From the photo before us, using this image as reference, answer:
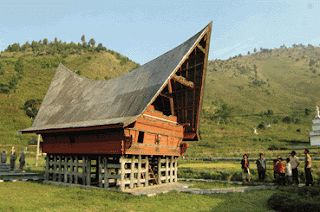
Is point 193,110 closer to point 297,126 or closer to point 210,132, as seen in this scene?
point 210,132

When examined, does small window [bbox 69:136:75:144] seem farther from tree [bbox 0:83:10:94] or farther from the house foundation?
tree [bbox 0:83:10:94]

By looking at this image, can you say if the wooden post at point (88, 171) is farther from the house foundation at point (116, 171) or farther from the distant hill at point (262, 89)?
the distant hill at point (262, 89)

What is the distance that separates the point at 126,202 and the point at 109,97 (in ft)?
28.5

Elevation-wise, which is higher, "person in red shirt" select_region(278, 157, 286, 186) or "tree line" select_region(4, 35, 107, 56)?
"tree line" select_region(4, 35, 107, 56)

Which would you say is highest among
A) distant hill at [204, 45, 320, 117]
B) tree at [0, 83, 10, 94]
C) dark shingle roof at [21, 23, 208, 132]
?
distant hill at [204, 45, 320, 117]

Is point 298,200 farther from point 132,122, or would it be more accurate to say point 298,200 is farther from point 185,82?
point 185,82

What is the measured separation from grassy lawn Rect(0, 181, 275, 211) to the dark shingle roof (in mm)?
3680

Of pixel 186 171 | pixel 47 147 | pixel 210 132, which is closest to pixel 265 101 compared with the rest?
pixel 210 132

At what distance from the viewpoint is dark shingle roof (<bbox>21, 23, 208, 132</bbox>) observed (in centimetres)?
1410

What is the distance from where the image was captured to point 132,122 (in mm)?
12562

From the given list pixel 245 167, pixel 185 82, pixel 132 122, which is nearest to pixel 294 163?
pixel 245 167

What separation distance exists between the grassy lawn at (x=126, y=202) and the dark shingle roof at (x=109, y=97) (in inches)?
145

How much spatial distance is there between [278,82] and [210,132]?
11804 cm

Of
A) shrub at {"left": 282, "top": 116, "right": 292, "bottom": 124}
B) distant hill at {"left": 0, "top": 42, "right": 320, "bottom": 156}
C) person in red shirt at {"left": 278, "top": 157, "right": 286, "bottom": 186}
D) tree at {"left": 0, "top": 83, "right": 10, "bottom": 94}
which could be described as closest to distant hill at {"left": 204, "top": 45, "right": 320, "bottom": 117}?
distant hill at {"left": 0, "top": 42, "right": 320, "bottom": 156}
